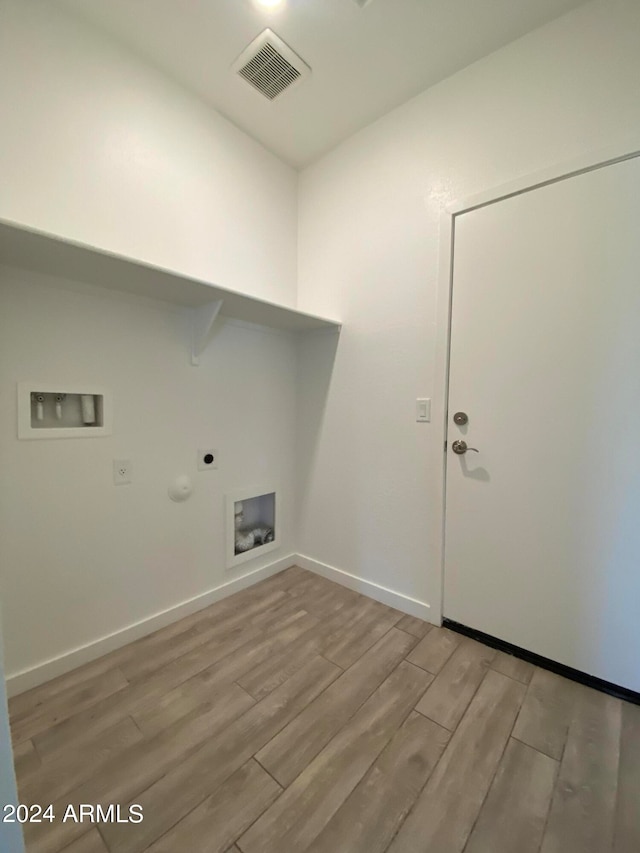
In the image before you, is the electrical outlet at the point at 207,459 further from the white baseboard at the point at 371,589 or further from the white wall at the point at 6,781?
the white wall at the point at 6,781

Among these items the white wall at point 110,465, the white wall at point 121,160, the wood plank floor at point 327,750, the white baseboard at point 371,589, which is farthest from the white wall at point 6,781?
the white baseboard at point 371,589

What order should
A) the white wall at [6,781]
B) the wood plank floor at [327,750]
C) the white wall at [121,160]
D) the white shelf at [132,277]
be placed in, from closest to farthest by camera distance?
the white wall at [6,781], the wood plank floor at [327,750], the white shelf at [132,277], the white wall at [121,160]

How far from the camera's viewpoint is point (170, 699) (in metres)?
1.34

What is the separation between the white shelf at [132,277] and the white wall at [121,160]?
0.18 meters

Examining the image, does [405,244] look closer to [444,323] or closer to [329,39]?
[444,323]

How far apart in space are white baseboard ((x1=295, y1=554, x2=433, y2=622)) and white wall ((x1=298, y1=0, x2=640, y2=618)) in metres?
0.04

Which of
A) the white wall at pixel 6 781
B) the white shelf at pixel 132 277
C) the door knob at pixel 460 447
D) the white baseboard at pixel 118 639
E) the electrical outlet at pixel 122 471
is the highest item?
the white shelf at pixel 132 277

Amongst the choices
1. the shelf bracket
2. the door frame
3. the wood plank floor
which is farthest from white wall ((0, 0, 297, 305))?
the wood plank floor

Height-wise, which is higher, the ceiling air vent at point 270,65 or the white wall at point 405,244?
the ceiling air vent at point 270,65

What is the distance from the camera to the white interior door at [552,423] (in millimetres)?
1311

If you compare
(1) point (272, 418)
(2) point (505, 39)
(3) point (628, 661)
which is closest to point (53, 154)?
(1) point (272, 418)

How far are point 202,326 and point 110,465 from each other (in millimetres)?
786

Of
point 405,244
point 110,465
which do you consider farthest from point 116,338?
point 405,244

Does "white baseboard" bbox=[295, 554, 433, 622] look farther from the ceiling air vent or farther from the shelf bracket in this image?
the ceiling air vent
